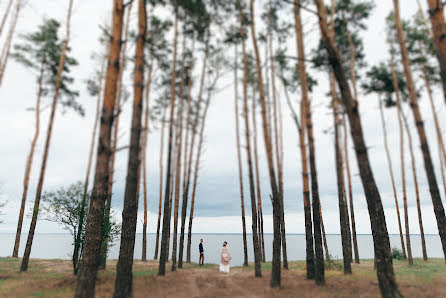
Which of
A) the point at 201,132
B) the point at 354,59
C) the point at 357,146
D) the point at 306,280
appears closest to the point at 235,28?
the point at 201,132

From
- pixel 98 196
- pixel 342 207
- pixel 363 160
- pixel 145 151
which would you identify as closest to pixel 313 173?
pixel 363 160

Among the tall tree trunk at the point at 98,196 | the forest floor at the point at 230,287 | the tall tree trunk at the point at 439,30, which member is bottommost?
the forest floor at the point at 230,287

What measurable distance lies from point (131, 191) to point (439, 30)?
8.16 meters

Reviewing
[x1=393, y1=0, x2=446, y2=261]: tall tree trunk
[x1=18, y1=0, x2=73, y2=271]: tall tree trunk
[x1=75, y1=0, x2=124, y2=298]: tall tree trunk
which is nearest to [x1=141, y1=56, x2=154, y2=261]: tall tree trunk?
[x1=18, y1=0, x2=73, y2=271]: tall tree trunk

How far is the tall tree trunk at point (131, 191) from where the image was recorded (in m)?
6.74

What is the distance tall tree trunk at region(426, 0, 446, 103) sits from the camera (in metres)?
5.20

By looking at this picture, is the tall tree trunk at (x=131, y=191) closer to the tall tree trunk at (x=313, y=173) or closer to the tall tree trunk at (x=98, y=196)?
the tall tree trunk at (x=98, y=196)

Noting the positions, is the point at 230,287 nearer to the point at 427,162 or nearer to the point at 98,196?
the point at 98,196

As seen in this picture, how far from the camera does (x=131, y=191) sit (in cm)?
703

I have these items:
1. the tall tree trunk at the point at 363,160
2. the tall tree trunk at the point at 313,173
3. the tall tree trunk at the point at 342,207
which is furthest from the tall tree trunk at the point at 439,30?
the tall tree trunk at the point at 342,207

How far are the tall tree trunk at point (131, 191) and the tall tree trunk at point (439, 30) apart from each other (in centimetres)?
728

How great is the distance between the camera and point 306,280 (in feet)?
30.6

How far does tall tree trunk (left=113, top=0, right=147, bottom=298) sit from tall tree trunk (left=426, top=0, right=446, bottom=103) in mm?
7278

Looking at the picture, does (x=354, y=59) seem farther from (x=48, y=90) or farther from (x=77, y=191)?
(x=48, y=90)
